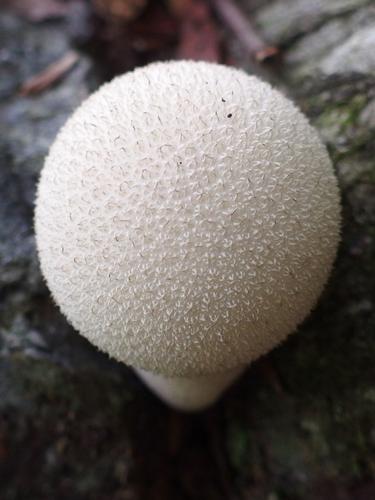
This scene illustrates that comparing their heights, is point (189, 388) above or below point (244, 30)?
below

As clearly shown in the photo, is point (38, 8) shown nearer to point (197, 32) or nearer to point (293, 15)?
point (197, 32)

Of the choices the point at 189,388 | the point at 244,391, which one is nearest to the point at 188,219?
the point at 189,388

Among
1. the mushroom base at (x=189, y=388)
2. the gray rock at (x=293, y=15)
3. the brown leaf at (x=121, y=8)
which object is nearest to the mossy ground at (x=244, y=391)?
the gray rock at (x=293, y=15)

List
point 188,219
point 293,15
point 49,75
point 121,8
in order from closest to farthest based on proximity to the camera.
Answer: point 188,219, point 293,15, point 49,75, point 121,8

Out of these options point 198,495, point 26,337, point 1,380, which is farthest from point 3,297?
point 198,495

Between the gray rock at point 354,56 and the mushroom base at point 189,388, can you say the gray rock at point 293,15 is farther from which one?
the mushroom base at point 189,388

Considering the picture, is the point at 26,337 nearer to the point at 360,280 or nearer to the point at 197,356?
the point at 197,356

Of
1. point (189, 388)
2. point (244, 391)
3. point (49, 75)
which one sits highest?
point (49, 75)
